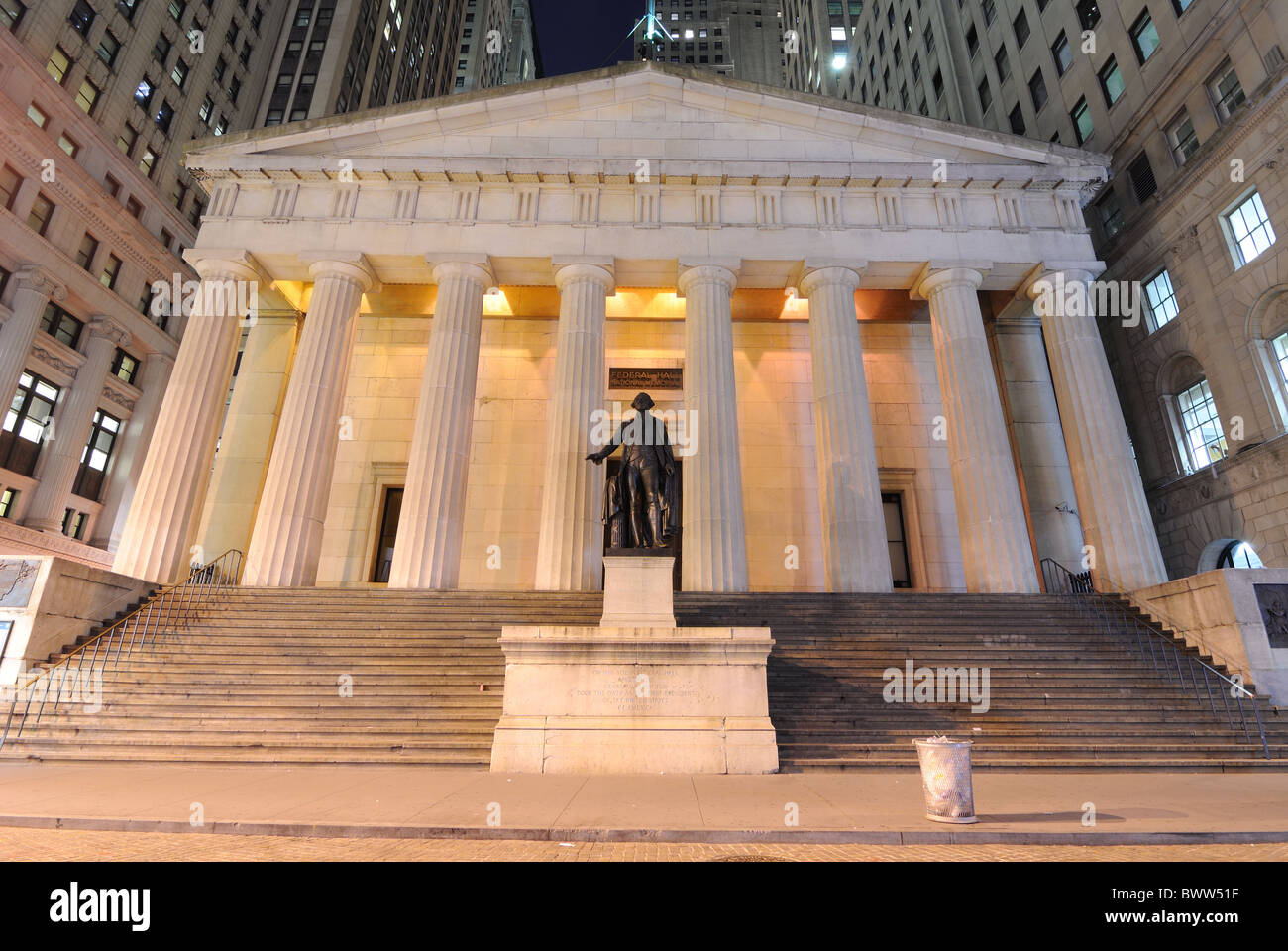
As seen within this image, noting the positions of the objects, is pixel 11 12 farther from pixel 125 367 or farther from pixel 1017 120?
pixel 1017 120

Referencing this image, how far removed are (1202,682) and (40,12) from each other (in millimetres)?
53846

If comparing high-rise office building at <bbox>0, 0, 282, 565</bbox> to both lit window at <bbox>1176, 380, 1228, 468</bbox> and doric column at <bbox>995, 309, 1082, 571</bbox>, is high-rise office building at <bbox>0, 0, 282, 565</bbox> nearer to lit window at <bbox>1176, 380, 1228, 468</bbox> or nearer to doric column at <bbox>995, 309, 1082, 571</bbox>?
doric column at <bbox>995, 309, 1082, 571</bbox>

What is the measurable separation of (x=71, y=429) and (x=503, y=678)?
3792 centimetres

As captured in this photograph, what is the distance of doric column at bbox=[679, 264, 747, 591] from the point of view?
17375 mm

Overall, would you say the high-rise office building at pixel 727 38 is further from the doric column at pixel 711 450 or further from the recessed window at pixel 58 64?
the doric column at pixel 711 450

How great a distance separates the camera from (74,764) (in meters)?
9.47

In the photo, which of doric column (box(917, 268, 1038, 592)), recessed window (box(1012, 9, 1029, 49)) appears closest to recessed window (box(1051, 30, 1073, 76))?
recessed window (box(1012, 9, 1029, 49))

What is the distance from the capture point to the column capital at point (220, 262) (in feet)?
66.0

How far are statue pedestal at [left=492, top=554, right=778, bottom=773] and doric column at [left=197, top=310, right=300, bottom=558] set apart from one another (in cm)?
1602

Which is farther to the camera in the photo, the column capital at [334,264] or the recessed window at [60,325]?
the recessed window at [60,325]

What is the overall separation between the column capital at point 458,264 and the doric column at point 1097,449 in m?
17.5

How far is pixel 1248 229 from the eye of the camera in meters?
20.7

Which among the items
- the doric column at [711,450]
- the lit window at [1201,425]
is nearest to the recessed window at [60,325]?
the doric column at [711,450]

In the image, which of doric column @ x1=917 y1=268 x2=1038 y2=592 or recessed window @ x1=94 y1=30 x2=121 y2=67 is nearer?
doric column @ x1=917 y1=268 x2=1038 y2=592
